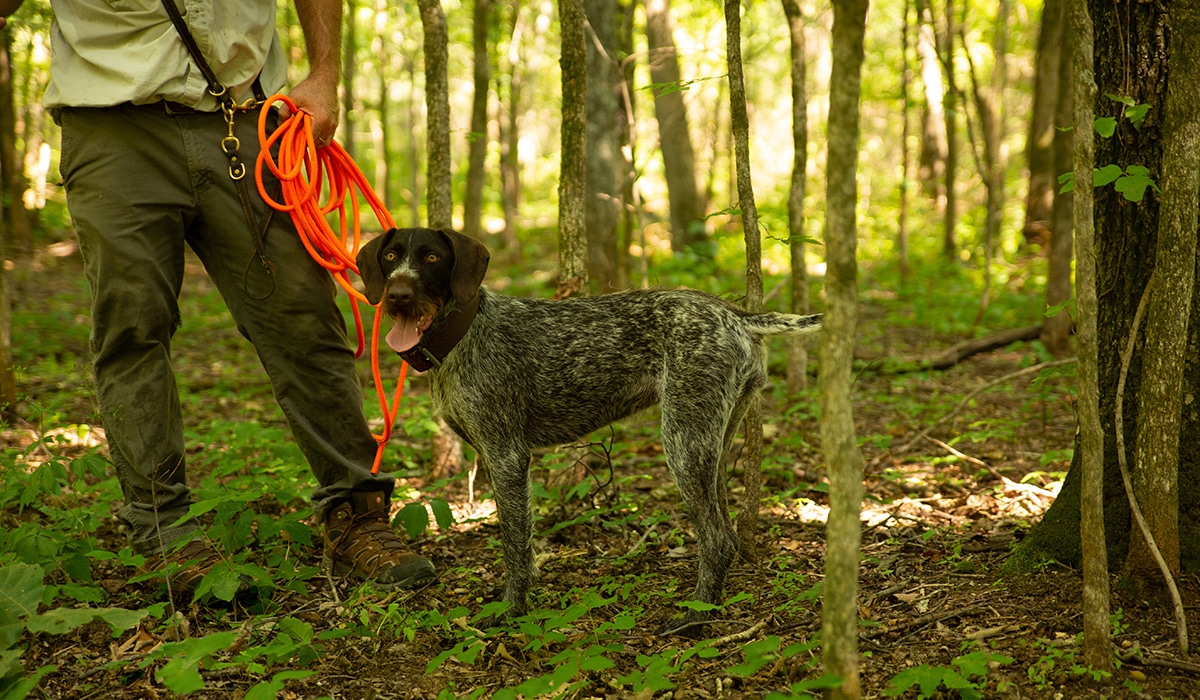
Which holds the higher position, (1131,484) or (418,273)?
(418,273)

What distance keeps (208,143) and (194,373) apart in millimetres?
5809

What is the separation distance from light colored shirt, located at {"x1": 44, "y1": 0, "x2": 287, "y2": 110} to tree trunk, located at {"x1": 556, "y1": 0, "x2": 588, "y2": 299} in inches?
79.4

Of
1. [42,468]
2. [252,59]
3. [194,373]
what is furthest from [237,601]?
[194,373]

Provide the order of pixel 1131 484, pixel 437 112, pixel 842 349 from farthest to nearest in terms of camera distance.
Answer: pixel 437 112
pixel 1131 484
pixel 842 349

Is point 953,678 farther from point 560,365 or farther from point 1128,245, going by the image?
point 560,365

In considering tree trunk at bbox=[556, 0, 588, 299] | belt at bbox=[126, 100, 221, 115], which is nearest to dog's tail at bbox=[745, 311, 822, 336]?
tree trunk at bbox=[556, 0, 588, 299]

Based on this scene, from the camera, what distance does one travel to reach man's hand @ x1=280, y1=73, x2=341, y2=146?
14.2ft

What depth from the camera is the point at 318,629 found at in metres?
3.76

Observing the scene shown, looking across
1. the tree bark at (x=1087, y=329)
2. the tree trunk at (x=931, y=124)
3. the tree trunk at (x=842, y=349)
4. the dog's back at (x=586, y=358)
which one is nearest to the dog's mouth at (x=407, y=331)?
the dog's back at (x=586, y=358)

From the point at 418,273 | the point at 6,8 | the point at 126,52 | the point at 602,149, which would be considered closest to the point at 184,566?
the point at 418,273

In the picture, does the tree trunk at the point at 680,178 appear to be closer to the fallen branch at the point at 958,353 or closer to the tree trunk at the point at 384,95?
the tree trunk at the point at 384,95

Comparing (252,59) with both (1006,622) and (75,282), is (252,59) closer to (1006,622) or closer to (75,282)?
(1006,622)

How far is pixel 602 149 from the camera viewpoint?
10.3m

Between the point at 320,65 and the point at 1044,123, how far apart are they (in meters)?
11.8
